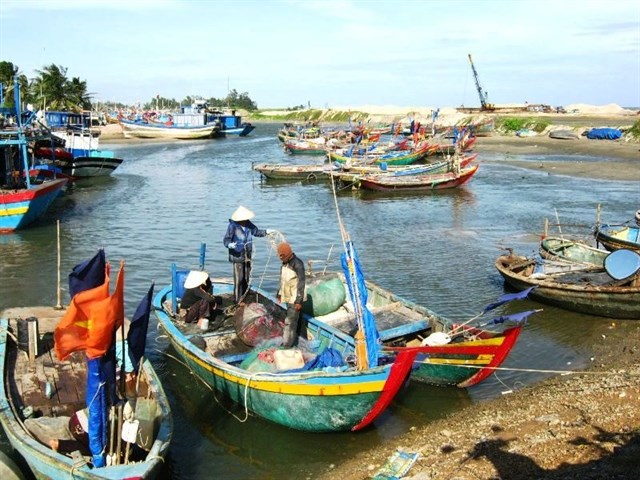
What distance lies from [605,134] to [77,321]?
5752cm

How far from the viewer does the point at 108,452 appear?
622 cm

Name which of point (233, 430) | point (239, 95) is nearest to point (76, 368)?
point (233, 430)

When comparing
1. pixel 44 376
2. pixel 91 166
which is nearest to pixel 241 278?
pixel 44 376

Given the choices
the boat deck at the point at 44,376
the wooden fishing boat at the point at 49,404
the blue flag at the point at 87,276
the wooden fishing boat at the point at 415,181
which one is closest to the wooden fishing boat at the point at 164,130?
the wooden fishing boat at the point at 415,181

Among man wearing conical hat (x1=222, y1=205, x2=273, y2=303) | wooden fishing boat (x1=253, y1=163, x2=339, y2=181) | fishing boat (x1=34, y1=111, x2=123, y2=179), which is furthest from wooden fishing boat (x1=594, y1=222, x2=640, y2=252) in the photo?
fishing boat (x1=34, y1=111, x2=123, y2=179)

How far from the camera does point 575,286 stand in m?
12.6

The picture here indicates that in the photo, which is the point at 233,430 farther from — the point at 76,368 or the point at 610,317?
the point at 610,317

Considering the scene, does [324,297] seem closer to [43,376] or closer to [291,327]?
[291,327]

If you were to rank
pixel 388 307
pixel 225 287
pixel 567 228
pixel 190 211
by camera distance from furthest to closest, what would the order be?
pixel 190 211
pixel 567 228
pixel 225 287
pixel 388 307

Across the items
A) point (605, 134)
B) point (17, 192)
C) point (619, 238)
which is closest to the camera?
point (619, 238)

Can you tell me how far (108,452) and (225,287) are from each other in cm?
609

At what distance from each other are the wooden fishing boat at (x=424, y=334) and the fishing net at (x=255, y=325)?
0.68 m

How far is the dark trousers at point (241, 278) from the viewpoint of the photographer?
35.9 ft

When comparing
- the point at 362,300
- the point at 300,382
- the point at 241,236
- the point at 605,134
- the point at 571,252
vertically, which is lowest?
the point at 300,382
